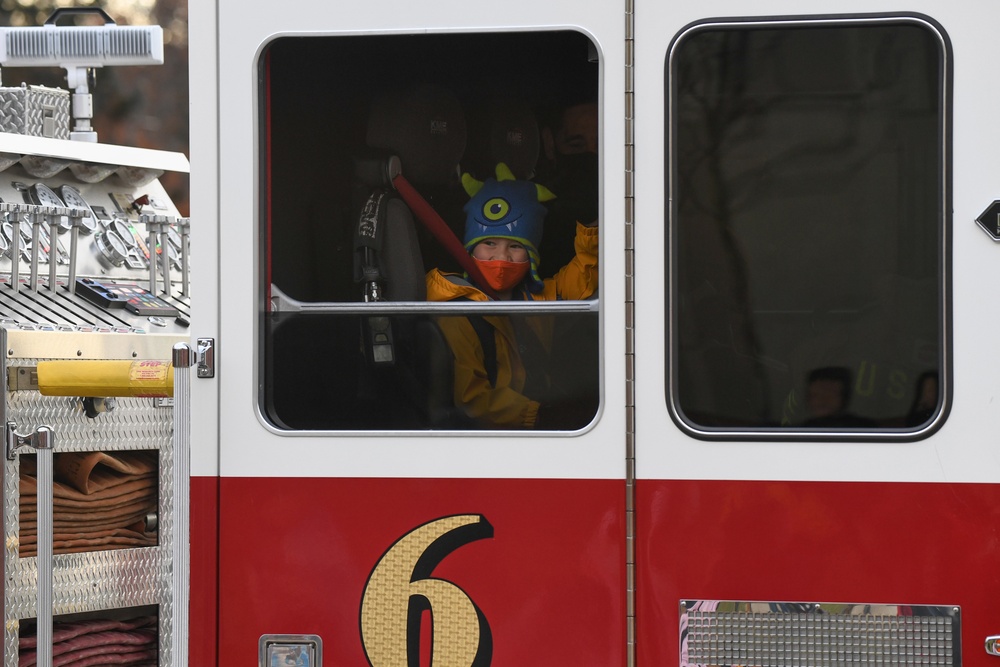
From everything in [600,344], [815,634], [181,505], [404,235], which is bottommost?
[815,634]

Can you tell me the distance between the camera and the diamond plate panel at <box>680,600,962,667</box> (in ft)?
7.82

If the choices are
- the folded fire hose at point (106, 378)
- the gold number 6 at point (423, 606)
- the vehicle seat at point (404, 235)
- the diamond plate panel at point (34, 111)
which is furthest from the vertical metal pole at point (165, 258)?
the gold number 6 at point (423, 606)

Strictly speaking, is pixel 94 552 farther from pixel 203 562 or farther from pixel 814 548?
pixel 814 548

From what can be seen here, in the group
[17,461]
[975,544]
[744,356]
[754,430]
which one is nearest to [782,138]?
[744,356]

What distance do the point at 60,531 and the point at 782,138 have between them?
2.13 meters

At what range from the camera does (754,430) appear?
2438mm

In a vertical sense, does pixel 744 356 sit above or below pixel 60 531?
above

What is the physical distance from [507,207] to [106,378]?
114cm

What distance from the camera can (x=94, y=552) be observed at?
3178 mm

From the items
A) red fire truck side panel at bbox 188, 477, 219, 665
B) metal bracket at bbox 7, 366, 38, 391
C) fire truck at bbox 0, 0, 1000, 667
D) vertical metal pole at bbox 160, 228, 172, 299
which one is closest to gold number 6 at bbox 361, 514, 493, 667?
fire truck at bbox 0, 0, 1000, 667

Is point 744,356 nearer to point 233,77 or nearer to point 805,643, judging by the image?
point 805,643

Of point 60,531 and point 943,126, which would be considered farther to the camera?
point 60,531

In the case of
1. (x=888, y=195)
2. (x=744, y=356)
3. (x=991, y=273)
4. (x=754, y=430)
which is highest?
(x=888, y=195)

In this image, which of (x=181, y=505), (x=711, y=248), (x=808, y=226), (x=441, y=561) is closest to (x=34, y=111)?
Result: (x=181, y=505)
